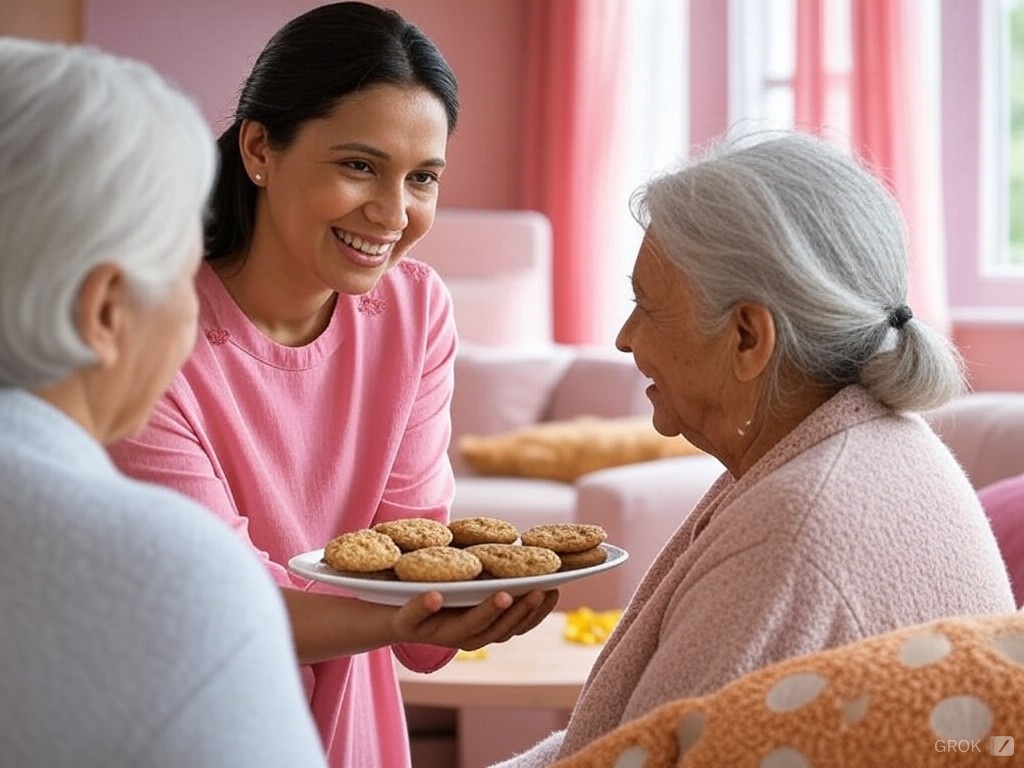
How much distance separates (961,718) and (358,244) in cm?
97

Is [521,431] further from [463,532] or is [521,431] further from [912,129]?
[463,532]

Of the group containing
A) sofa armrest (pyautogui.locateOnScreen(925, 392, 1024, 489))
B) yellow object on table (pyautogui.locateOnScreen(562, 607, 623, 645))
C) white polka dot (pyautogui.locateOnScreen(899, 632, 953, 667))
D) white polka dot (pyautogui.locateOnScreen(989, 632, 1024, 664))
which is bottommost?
yellow object on table (pyautogui.locateOnScreen(562, 607, 623, 645))

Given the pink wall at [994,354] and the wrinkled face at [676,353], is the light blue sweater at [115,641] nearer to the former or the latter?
the wrinkled face at [676,353]

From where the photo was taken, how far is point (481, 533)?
1873mm

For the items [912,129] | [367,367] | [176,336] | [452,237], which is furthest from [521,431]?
[176,336]

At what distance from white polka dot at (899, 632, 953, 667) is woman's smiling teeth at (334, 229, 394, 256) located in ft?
2.93

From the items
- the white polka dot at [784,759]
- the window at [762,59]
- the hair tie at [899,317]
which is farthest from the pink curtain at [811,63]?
the white polka dot at [784,759]

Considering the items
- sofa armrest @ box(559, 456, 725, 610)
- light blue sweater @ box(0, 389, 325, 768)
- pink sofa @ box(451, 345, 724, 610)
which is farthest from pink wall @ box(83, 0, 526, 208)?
light blue sweater @ box(0, 389, 325, 768)

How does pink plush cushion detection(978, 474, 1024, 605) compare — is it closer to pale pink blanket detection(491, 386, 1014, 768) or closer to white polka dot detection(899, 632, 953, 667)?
pale pink blanket detection(491, 386, 1014, 768)

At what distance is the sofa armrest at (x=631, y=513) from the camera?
4148 mm

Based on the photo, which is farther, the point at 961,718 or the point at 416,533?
the point at 416,533

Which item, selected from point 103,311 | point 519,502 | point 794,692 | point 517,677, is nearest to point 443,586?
point 794,692

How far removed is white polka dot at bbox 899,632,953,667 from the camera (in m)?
1.34

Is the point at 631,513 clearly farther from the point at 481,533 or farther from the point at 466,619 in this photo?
the point at 466,619
